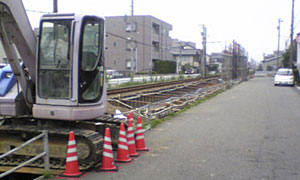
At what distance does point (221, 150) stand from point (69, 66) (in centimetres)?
405

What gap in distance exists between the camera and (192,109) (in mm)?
15820

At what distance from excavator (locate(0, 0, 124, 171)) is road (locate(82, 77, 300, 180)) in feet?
3.44

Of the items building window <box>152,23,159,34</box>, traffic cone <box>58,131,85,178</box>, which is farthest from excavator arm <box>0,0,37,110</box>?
building window <box>152,23,159,34</box>

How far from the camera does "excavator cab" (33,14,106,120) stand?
6.57 meters

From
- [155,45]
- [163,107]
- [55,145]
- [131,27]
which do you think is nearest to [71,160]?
[55,145]

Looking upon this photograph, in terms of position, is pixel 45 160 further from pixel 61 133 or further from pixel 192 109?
pixel 192 109

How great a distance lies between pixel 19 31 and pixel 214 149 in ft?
16.8

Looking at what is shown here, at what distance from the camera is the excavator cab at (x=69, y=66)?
657cm

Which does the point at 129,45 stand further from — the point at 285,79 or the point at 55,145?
the point at 55,145

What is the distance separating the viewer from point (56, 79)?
680cm

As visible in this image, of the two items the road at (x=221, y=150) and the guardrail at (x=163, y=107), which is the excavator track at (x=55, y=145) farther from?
the guardrail at (x=163, y=107)

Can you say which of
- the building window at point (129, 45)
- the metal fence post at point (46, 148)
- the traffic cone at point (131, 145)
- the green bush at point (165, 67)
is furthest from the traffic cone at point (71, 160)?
the green bush at point (165, 67)

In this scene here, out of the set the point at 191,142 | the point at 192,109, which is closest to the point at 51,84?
the point at 191,142

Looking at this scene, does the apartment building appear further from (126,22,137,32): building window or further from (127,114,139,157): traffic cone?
(127,114,139,157): traffic cone
